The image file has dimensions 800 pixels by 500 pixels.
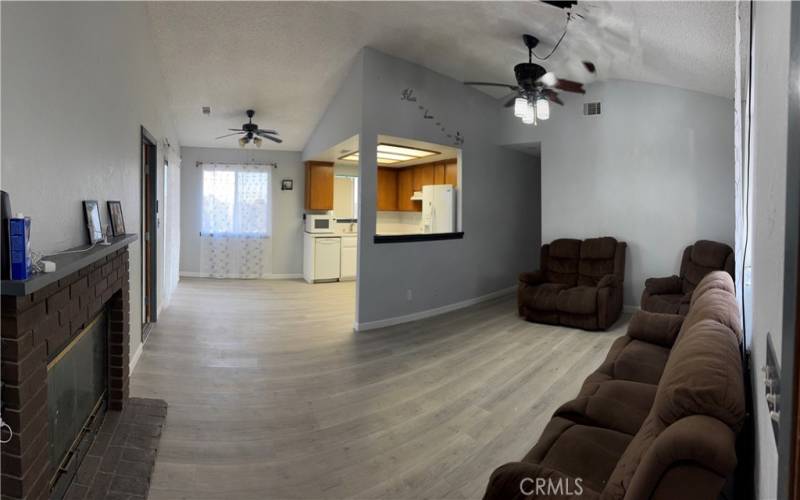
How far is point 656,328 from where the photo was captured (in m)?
2.89

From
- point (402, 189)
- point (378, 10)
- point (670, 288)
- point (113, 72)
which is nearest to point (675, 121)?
point (670, 288)

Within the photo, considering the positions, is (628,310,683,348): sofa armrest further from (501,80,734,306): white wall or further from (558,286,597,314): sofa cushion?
(501,80,734,306): white wall

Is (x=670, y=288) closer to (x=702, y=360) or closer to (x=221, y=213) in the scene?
(x=702, y=360)

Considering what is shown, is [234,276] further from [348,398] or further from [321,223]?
[348,398]

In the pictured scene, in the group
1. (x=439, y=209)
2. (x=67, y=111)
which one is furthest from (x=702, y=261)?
(x=67, y=111)

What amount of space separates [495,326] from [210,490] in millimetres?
3609

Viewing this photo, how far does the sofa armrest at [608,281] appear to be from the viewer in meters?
4.95

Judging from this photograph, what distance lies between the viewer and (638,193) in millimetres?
5551

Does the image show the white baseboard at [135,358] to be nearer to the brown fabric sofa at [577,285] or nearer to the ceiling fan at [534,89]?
the ceiling fan at [534,89]

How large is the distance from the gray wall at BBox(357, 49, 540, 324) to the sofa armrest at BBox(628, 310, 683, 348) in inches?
105

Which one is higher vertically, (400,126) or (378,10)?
(378,10)

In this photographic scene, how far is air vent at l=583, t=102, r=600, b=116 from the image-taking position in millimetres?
5734

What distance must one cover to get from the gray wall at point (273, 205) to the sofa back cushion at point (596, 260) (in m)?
5.53

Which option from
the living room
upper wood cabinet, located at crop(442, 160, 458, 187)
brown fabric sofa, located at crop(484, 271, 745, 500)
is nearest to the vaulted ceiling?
the living room
